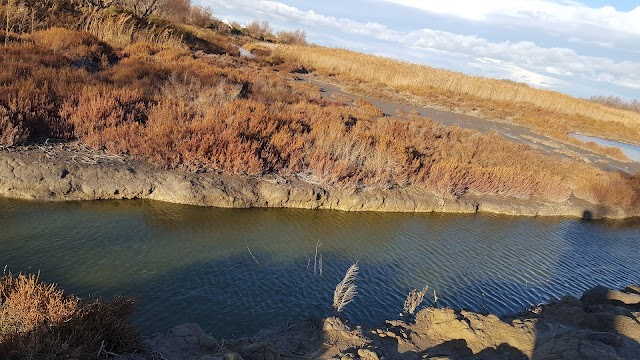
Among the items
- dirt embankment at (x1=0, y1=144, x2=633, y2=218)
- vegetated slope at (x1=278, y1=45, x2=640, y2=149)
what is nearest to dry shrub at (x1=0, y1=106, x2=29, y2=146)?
dirt embankment at (x1=0, y1=144, x2=633, y2=218)

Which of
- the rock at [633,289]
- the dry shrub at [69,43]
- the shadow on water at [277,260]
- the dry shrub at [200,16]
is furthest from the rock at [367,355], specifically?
the dry shrub at [200,16]

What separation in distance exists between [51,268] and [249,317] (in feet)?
10.1

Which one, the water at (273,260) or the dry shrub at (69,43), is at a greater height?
the dry shrub at (69,43)

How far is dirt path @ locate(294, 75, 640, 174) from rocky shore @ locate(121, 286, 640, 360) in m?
19.0

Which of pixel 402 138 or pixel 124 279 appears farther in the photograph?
pixel 402 138

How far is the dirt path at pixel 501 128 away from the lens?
23.9m

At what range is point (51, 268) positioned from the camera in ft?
20.9

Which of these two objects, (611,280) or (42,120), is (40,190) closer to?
(42,120)

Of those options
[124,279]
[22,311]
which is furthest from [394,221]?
[22,311]

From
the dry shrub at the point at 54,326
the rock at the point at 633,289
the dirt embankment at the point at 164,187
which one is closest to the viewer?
the dry shrub at the point at 54,326

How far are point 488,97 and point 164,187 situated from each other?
39.8 meters

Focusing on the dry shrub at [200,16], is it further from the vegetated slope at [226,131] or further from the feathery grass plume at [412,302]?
the feathery grass plume at [412,302]

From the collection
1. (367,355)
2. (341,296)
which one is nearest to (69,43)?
(341,296)

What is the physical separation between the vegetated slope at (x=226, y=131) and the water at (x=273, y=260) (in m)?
1.69
